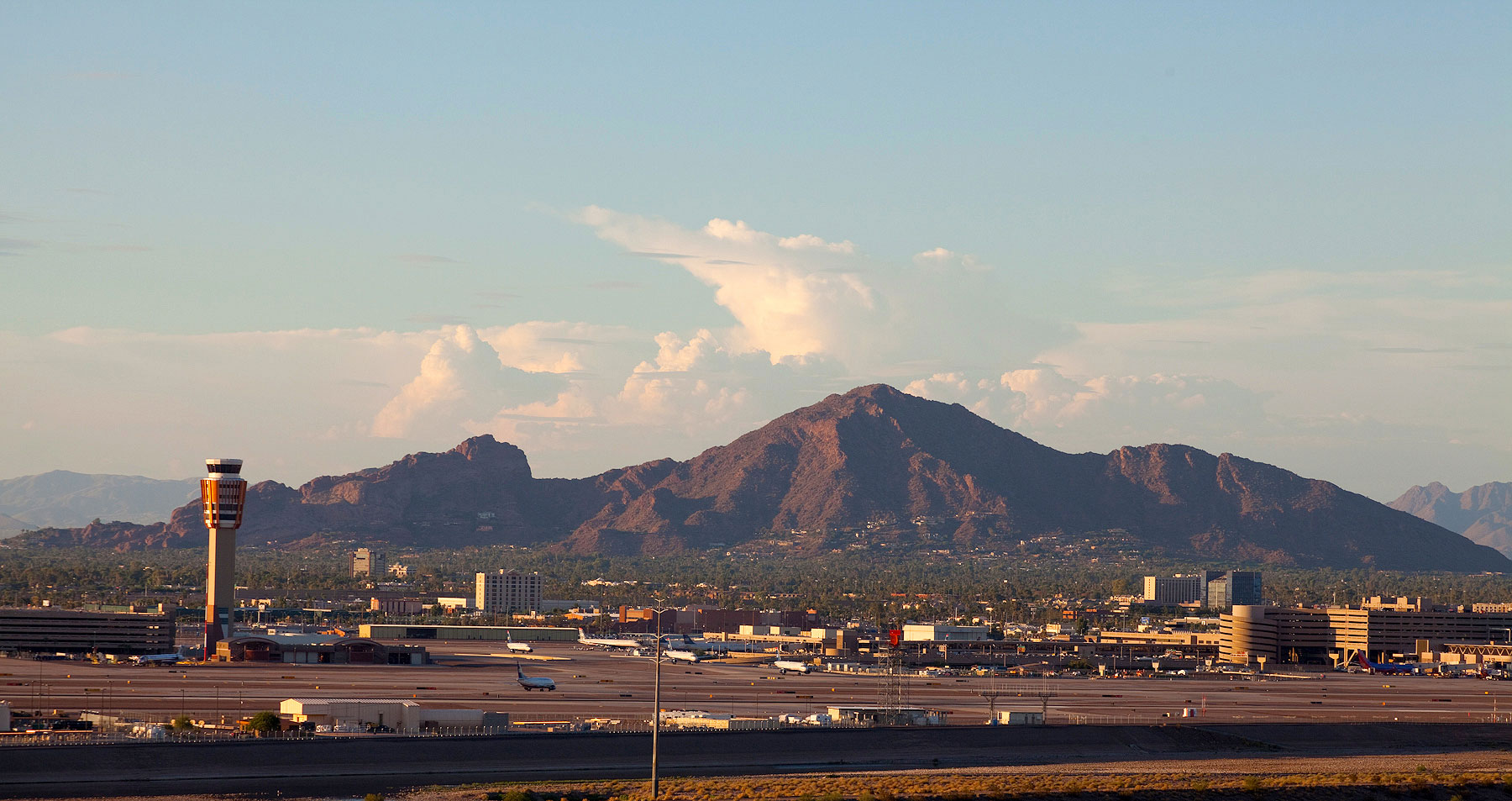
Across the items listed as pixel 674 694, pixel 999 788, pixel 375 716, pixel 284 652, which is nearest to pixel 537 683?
pixel 674 694

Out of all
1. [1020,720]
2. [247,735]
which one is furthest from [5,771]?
[1020,720]

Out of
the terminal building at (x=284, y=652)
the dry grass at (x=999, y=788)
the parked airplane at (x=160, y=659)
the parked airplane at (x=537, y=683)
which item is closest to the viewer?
the dry grass at (x=999, y=788)

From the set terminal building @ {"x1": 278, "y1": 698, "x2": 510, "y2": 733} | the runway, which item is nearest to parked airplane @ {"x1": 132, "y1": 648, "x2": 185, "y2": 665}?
the runway

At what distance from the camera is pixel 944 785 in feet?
294

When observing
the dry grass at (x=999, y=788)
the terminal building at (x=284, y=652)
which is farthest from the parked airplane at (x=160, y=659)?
the dry grass at (x=999, y=788)

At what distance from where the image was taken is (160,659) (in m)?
183

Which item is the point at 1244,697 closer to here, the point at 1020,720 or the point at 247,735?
the point at 1020,720

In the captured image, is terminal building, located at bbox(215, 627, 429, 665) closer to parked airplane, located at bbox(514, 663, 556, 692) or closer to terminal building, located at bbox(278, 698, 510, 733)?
parked airplane, located at bbox(514, 663, 556, 692)

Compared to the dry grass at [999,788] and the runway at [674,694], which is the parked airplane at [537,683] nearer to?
the runway at [674,694]

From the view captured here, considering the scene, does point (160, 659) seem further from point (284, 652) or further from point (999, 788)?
point (999, 788)

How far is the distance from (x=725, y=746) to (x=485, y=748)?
15118mm

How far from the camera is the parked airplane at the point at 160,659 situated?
598 feet

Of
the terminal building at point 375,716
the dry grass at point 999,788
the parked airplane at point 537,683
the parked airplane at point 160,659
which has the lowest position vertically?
the parked airplane at point 160,659

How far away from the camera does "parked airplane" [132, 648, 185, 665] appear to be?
182375mm
